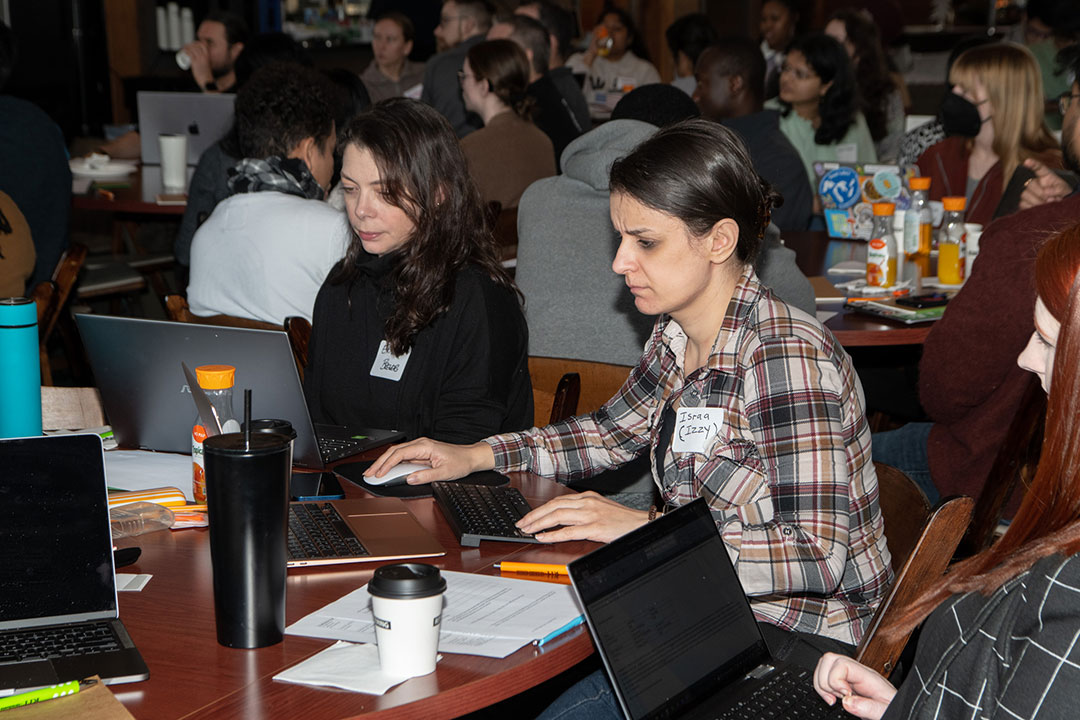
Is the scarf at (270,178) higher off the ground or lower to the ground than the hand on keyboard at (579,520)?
higher

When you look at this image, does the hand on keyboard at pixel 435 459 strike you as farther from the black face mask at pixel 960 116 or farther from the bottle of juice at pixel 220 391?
the black face mask at pixel 960 116

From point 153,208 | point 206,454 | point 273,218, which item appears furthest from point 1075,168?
point 153,208

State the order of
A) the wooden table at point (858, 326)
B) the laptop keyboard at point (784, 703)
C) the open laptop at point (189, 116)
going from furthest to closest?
1. the open laptop at point (189, 116)
2. the wooden table at point (858, 326)
3. the laptop keyboard at point (784, 703)

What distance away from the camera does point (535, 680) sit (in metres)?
1.29

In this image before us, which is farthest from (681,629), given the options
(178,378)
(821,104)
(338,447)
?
(821,104)

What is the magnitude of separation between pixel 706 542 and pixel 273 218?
74.2 inches

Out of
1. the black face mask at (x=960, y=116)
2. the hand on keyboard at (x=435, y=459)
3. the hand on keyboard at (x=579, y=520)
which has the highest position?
the black face mask at (x=960, y=116)

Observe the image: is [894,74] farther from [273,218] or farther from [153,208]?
[273,218]

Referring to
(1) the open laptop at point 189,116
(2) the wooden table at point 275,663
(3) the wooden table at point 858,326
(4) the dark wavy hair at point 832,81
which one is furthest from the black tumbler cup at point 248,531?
(1) the open laptop at point 189,116

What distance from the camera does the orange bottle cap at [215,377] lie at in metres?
1.67

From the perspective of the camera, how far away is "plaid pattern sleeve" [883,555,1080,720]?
94 cm

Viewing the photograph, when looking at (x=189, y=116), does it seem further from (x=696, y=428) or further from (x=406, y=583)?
(x=406, y=583)

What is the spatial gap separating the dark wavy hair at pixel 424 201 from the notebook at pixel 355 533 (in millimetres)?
640

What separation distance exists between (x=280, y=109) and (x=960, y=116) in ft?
7.94
